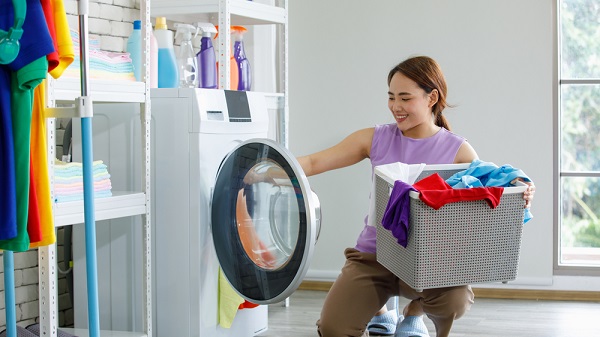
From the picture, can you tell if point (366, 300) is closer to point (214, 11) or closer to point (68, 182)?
point (68, 182)

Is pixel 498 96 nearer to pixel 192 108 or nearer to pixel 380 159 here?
pixel 380 159

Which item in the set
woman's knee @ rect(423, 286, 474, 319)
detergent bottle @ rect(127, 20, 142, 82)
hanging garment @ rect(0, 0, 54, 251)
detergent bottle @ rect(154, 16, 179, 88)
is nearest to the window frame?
woman's knee @ rect(423, 286, 474, 319)

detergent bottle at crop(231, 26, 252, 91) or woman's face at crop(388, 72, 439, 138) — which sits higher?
detergent bottle at crop(231, 26, 252, 91)

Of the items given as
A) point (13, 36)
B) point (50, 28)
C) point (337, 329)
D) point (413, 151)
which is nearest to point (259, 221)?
point (337, 329)

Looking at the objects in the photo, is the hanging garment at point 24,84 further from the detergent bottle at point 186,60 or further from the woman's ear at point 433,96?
the woman's ear at point 433,96

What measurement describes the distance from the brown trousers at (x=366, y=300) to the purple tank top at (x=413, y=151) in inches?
3.5

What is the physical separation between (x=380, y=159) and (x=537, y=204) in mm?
1483

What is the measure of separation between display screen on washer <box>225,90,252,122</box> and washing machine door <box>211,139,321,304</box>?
8.1 inches

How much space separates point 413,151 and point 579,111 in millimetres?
1678

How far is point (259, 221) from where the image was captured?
10.3 ft

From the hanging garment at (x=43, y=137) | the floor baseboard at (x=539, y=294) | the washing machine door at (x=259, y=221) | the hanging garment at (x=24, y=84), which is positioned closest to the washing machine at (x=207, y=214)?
the washing machine door at (x=259, y=221)

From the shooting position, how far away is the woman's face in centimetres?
301

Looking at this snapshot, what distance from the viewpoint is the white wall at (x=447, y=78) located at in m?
4.25

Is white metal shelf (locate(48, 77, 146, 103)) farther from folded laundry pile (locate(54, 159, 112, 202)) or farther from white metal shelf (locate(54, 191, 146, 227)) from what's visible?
white metal shelf (locate(54, 191, 146, 227))
